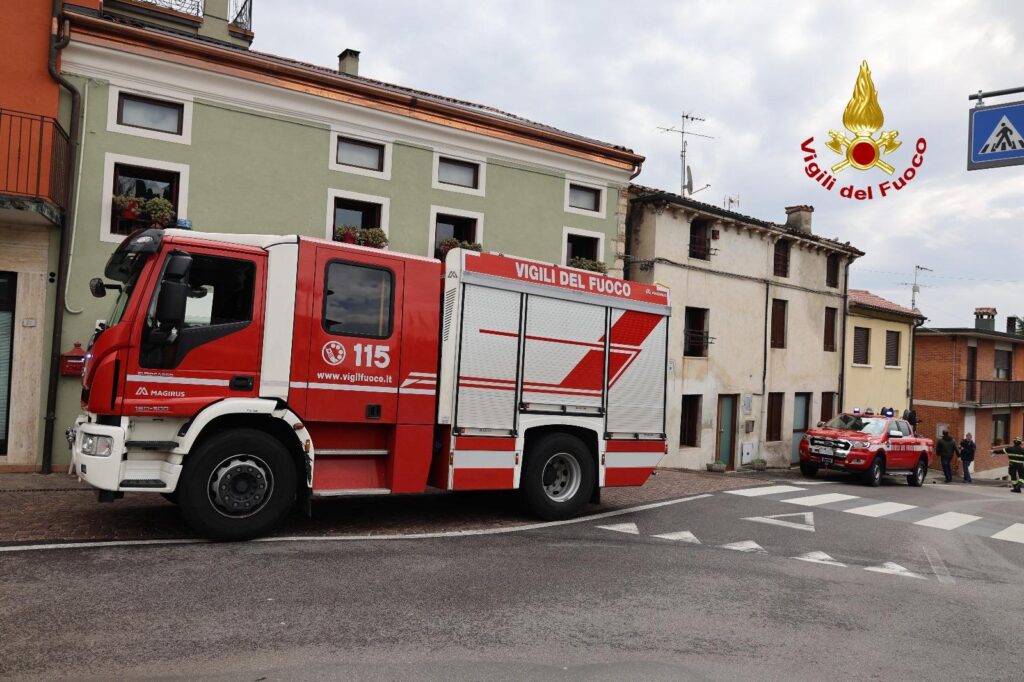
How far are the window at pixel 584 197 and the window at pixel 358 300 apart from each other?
34.6ft

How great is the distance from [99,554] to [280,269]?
307 cm

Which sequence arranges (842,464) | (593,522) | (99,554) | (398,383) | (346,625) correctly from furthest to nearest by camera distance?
1. (842,464)
2. (593,522)
3. (398,383)
4. (99,554)
5. (346,625)

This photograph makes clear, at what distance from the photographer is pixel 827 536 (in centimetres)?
1000

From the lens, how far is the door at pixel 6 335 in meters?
12.0

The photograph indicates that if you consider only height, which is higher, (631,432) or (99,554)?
(631,432)

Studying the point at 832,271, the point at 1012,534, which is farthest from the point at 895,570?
the point at 832,271

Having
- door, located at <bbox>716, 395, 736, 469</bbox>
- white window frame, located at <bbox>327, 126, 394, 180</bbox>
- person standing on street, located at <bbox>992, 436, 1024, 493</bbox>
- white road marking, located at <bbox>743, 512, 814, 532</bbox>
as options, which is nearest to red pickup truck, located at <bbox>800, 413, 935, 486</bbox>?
door, located at <bbox>716, 395, 736, 469</bbox>

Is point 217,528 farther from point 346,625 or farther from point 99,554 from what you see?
point 346,625

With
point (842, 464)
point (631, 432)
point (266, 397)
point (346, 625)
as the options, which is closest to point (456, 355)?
point (266, 397)

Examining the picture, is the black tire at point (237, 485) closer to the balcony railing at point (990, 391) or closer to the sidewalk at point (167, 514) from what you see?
Result: the sidewalk at point (167, 514)

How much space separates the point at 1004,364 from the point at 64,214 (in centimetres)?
4115

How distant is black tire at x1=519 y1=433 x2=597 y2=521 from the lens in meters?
9.32

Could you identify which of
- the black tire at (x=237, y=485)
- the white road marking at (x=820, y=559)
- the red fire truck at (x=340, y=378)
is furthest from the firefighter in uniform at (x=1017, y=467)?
the black tire at (x=237, y=485)

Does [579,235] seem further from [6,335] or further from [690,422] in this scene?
[6,335]
